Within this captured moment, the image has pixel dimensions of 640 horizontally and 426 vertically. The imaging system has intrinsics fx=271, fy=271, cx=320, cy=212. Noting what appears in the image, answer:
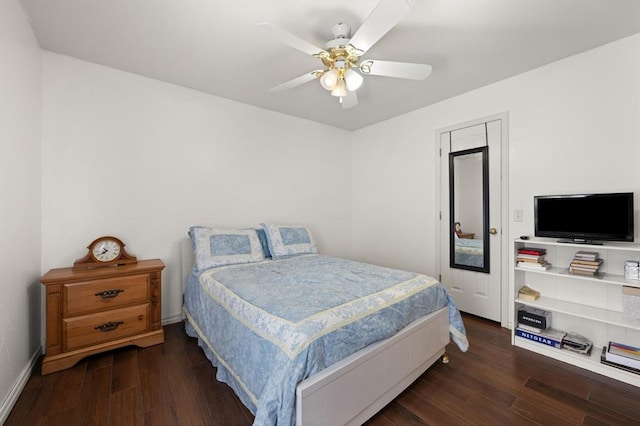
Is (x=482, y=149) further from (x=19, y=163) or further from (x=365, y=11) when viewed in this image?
(x=19, y=163)

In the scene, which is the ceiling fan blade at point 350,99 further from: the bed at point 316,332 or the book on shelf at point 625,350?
the book on shelf at point 625,350

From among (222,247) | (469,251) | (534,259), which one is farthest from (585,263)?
(222,247)

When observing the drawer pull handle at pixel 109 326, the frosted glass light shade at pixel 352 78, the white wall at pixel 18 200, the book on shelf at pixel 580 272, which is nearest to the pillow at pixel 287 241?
the drawer pull handle at pixel 109 326

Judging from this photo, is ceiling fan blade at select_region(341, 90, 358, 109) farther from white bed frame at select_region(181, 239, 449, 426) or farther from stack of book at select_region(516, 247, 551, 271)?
stack of book at select_region(516, 247, 551, 271)

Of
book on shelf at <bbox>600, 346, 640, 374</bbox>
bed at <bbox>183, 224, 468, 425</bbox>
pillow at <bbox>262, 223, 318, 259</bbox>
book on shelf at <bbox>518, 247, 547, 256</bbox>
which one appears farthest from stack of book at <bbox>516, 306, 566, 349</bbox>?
pillow at <bbox>262, 223, 318, 259</bbox>

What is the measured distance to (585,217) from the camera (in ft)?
7.18

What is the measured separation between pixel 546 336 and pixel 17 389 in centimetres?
389

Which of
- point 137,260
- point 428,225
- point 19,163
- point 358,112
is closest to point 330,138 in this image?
point 358,112

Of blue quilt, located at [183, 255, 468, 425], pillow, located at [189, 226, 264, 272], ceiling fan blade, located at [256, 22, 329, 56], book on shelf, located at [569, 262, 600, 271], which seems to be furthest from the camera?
pillow, located at [189, 226, 264, 272]

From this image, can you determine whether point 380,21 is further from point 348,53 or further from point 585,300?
point 585,300

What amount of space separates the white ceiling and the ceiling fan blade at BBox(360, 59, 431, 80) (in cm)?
30

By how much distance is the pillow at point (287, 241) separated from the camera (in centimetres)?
306

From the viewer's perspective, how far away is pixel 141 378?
6.39 ft

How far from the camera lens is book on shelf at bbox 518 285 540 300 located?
8.04ft
